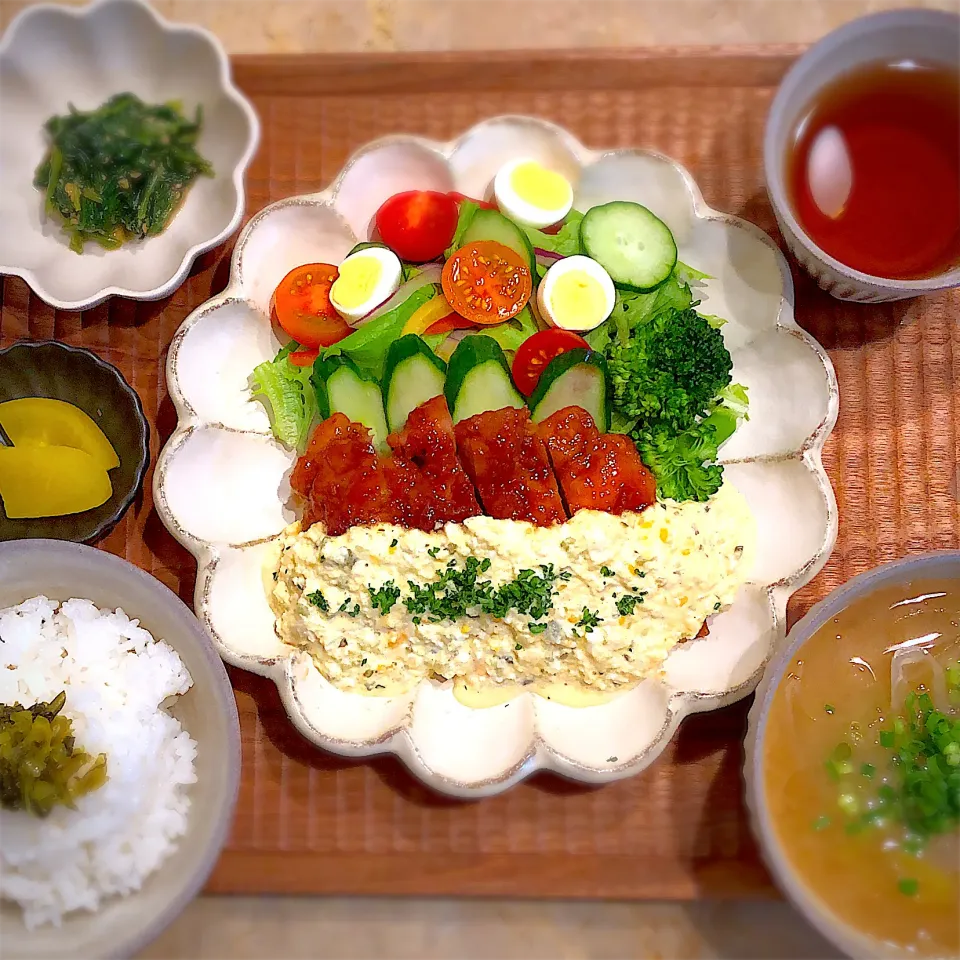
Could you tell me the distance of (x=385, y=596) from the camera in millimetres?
2256

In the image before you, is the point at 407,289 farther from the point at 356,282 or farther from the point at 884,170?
the point at 884,170

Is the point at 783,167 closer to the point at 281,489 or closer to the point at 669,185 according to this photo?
the point at 669,185

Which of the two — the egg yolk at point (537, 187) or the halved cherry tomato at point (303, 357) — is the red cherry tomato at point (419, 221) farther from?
the halved cherry tomato at point (303, 357)

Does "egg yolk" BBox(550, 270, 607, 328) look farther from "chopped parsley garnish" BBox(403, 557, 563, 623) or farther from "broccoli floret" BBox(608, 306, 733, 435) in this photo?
"chopped parsley garnish" BBox(403, 557, 563, 623)

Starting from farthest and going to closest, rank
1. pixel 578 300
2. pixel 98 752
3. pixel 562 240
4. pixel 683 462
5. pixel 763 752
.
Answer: pixel 562 240 → pixel 578 300 → pixel 683 462 → pixel 98 752 → pixel 763 752

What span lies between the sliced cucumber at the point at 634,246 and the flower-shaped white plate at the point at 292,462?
0.24 feet

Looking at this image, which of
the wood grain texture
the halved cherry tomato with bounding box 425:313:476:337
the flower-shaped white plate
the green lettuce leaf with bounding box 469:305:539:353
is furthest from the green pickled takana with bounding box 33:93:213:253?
the green lettuce leaf with bounding box 469:305:539:353

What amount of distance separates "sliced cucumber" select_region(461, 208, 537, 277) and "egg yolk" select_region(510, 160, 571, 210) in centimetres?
10

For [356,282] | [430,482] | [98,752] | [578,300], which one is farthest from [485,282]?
[98,752]

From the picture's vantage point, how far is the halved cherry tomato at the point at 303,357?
259 cm

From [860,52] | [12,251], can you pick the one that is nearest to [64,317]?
[12,251]

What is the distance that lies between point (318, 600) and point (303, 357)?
0.77m

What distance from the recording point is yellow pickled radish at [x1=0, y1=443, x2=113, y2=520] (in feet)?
7.76

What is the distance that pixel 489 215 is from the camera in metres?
2.53
